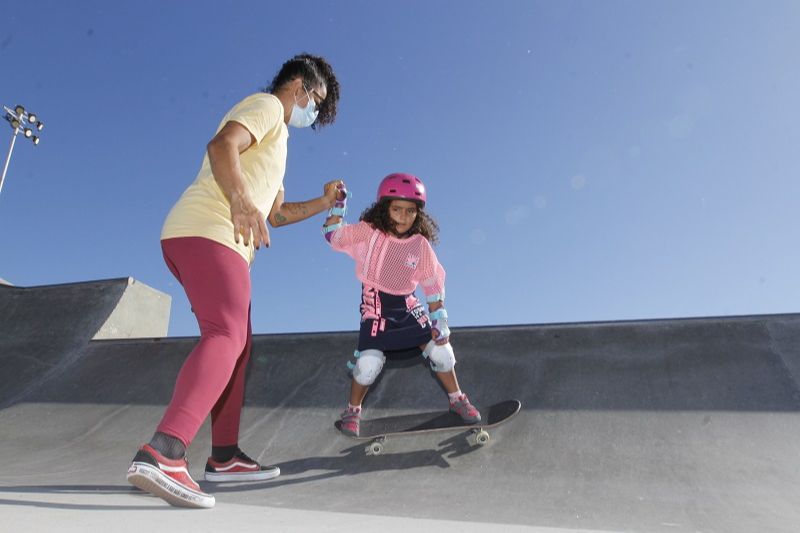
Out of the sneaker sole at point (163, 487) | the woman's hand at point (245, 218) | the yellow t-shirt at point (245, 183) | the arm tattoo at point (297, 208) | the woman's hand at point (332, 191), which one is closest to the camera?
the sneaker sole at point (163, 487)

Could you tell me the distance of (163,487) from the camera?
1.79m

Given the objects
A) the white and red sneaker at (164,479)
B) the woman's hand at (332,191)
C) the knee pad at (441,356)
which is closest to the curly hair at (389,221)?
the woman's hand at (332,191)

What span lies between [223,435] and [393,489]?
99 centimetres

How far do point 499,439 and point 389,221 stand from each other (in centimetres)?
172

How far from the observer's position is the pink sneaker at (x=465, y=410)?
11.8 feet

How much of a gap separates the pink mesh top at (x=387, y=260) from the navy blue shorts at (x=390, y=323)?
7 centimetres

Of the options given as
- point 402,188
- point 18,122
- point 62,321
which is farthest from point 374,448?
point 18,122

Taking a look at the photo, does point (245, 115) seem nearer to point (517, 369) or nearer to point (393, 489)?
point (393, 489)

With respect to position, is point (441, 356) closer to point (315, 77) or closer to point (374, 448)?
point (374, 448)

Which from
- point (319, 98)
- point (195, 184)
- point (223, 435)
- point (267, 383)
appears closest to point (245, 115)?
point (195, 184)

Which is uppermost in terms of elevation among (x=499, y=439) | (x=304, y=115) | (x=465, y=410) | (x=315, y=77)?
(x=315, y=77)

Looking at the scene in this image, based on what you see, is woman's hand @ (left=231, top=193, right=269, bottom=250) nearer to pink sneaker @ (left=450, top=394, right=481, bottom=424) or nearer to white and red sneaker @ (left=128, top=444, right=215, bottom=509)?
white and red sneaker @ (left=128, top=444, right=215, bottom=509)

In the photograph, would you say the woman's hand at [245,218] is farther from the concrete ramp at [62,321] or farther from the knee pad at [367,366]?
the concrete ramp at [62,321]

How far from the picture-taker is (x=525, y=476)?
10.4 feet
